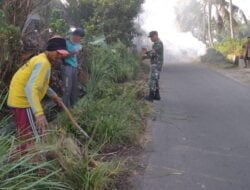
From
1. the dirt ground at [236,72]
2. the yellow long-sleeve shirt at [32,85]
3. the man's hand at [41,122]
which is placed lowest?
the dirt ground at [236,72]

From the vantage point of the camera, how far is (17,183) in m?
4.26

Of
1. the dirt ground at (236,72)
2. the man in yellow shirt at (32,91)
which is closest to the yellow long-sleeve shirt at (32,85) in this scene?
the man in yellow shirt at (32,91)

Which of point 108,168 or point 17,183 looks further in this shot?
point 108,168

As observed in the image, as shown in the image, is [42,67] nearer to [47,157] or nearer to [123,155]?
[47,157]

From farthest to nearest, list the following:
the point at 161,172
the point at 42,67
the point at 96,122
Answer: the point at 96,122
the point at 161,172
the point at 42,67

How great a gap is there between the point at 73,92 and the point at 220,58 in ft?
74.8

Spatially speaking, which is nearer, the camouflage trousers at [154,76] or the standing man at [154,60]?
the standing man at [154,60]

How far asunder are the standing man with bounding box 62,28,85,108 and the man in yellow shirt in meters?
3.14

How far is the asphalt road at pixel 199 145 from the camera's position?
224 inches

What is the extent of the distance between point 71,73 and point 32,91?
3.66m

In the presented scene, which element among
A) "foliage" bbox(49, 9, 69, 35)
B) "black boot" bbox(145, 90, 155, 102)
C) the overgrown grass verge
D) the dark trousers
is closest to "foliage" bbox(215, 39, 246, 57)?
"black boot" bbox(145, 90, 155, 102)

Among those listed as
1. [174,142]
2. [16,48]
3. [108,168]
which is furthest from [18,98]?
[174,142]

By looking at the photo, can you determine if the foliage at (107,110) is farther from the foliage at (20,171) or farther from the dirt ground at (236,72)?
the dirt ground at (236,72)

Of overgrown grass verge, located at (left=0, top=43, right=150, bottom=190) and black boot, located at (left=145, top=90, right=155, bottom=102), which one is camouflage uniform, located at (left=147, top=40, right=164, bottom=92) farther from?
overgrown grass verge, located at (left=0, top=43, right=150, bottom=190)
